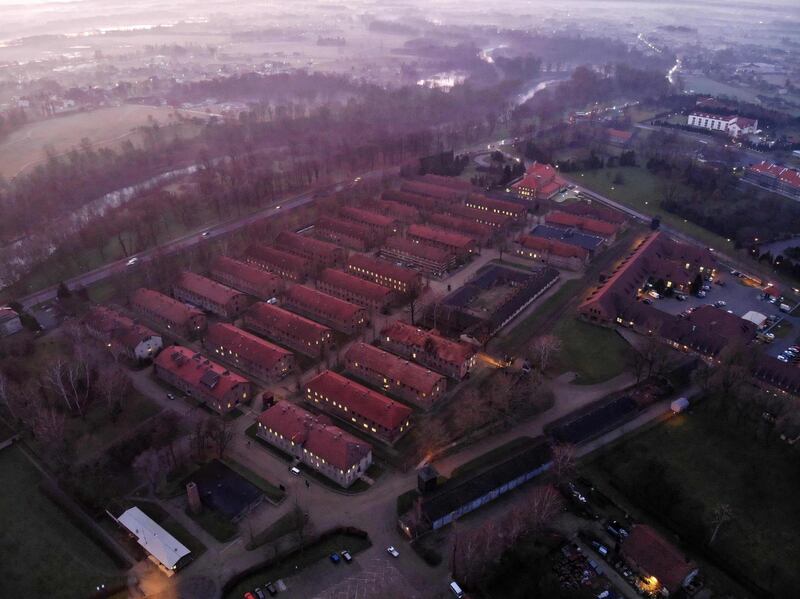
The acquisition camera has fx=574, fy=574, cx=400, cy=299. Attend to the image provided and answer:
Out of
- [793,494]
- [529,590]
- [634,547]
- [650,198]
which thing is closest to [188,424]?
[529,590]

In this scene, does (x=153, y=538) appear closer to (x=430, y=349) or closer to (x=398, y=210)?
(x=430, y=349)

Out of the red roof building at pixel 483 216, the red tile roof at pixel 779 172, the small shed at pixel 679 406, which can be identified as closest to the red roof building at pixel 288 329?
the small shed at pixel 679 406

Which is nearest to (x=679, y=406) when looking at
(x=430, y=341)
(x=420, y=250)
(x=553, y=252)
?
(x=430, y=341)

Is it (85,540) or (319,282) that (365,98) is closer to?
(319,282)

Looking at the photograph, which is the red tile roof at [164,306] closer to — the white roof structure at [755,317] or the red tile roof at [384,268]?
the red tile roof at [384,268]

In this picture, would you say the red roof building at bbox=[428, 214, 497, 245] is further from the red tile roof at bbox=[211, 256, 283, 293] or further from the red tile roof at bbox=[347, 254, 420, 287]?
the red tile roof at bbox=[211, 256, 283, 293]
